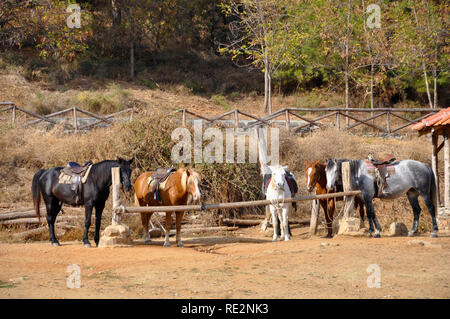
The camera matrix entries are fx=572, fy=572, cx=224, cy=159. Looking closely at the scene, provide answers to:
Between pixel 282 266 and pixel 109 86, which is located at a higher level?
pixel 109 86

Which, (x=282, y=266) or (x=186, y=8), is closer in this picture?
(x=282, y=266)

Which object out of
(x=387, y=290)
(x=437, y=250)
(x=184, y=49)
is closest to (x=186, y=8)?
(x=184, y=49)

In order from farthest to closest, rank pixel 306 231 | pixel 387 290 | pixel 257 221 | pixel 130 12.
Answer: pixel 130 12
pixel 257 221
pixel 306 231
pixel 387 290

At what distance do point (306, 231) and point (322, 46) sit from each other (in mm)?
19232

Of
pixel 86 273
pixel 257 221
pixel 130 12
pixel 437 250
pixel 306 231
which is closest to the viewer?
pixel 86 273

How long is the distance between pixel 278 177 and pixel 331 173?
1.36 metres

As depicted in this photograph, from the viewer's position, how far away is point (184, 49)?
40.6 m

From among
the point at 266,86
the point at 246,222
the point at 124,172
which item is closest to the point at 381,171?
the point at 246,222

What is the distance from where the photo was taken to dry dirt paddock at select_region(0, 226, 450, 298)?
7.82 m

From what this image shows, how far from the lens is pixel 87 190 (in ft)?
39.0

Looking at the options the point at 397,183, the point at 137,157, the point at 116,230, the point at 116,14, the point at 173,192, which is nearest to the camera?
the point at 116,230

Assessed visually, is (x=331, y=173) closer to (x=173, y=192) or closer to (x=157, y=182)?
(x=173, y=192)

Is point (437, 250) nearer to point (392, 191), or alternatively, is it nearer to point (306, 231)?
point (392, 191)

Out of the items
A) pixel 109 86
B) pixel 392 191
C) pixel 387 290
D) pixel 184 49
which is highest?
pixel 184 49
